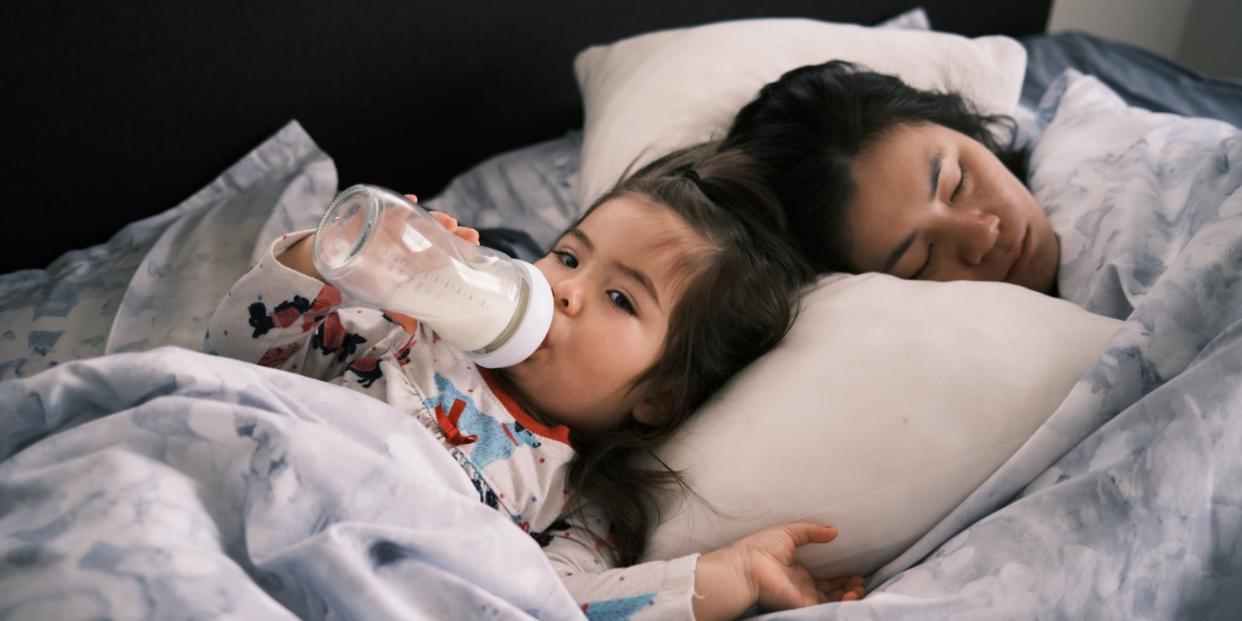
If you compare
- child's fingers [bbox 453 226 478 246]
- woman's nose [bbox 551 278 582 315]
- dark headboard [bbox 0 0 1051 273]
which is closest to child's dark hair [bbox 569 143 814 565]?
woman's nose [bbox 551 278 582 315]

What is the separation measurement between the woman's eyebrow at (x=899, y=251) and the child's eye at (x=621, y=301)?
41cm

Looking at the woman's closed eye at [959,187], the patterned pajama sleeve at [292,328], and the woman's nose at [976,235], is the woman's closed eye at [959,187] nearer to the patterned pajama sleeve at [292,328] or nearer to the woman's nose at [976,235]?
the woman's nose at [976,235]

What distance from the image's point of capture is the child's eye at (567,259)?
3.32 feet

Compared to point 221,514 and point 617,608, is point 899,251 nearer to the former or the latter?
point 617,608

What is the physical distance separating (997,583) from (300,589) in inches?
21.4

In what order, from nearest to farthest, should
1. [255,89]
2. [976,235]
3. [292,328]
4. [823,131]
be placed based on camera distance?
1. [292,328]
2. [976,235]
3. [823,131]
4. [255,89]

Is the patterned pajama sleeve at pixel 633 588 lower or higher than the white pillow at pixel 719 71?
lower

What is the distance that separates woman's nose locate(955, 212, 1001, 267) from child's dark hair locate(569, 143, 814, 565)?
8.4 inches

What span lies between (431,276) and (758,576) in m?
0.39

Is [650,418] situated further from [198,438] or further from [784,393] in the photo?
[198,438]

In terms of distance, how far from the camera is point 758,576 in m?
0.83

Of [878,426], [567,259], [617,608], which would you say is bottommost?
[617,608]

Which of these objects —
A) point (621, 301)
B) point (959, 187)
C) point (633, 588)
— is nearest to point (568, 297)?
point (621, 301)

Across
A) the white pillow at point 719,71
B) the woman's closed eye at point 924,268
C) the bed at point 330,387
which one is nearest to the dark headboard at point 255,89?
the bed at point 330,387
